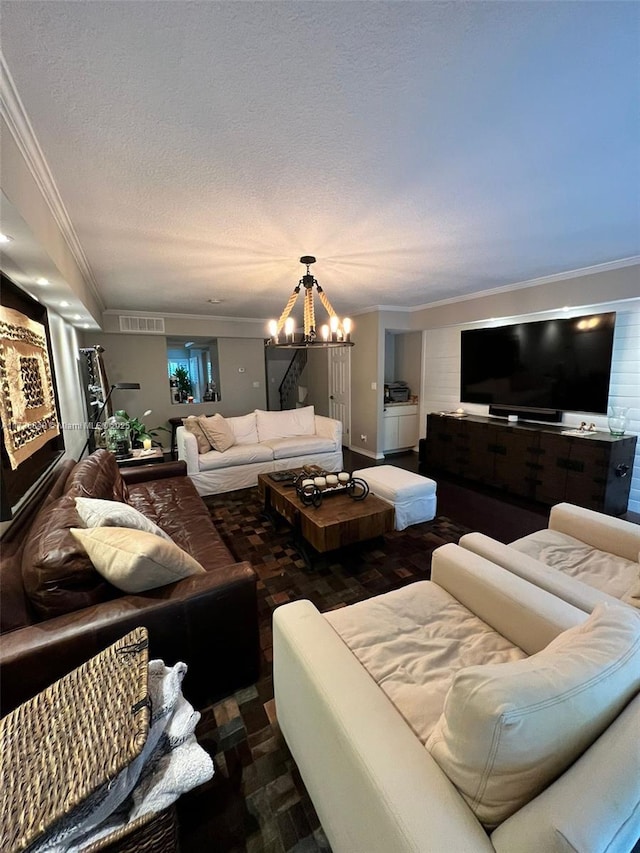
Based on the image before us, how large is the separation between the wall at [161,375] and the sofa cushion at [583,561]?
5.38 metres

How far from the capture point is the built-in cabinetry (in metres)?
5.56

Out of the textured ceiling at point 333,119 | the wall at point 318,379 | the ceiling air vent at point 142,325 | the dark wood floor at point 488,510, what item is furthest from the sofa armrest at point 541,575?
the ceiling air vent at point 142,325

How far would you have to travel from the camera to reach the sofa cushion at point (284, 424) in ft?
15.7

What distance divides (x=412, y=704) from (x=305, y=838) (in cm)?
57

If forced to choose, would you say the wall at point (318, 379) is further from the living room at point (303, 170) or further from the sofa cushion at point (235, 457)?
the living room at point (303, 170)

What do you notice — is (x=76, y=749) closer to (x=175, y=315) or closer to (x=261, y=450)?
(x=261, y=450)

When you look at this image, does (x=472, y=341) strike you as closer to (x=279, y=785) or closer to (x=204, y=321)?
(x=204, y=321)

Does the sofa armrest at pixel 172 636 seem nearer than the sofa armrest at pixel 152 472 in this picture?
Yes

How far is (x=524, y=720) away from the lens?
2.05 feet

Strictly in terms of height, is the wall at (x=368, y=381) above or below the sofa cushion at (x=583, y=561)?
above

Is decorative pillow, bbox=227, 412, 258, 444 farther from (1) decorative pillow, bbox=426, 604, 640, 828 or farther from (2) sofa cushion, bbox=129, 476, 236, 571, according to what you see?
(1) decorative pillow, bbox=426, 604, 640, 828

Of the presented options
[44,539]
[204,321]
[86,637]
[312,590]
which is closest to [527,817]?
[86,637]

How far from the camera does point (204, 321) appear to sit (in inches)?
227

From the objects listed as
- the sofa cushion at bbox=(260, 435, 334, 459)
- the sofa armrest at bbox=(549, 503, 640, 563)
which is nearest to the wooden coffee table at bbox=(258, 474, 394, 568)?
the sofa armrest at bbox=(549, 503, 640, 563)
